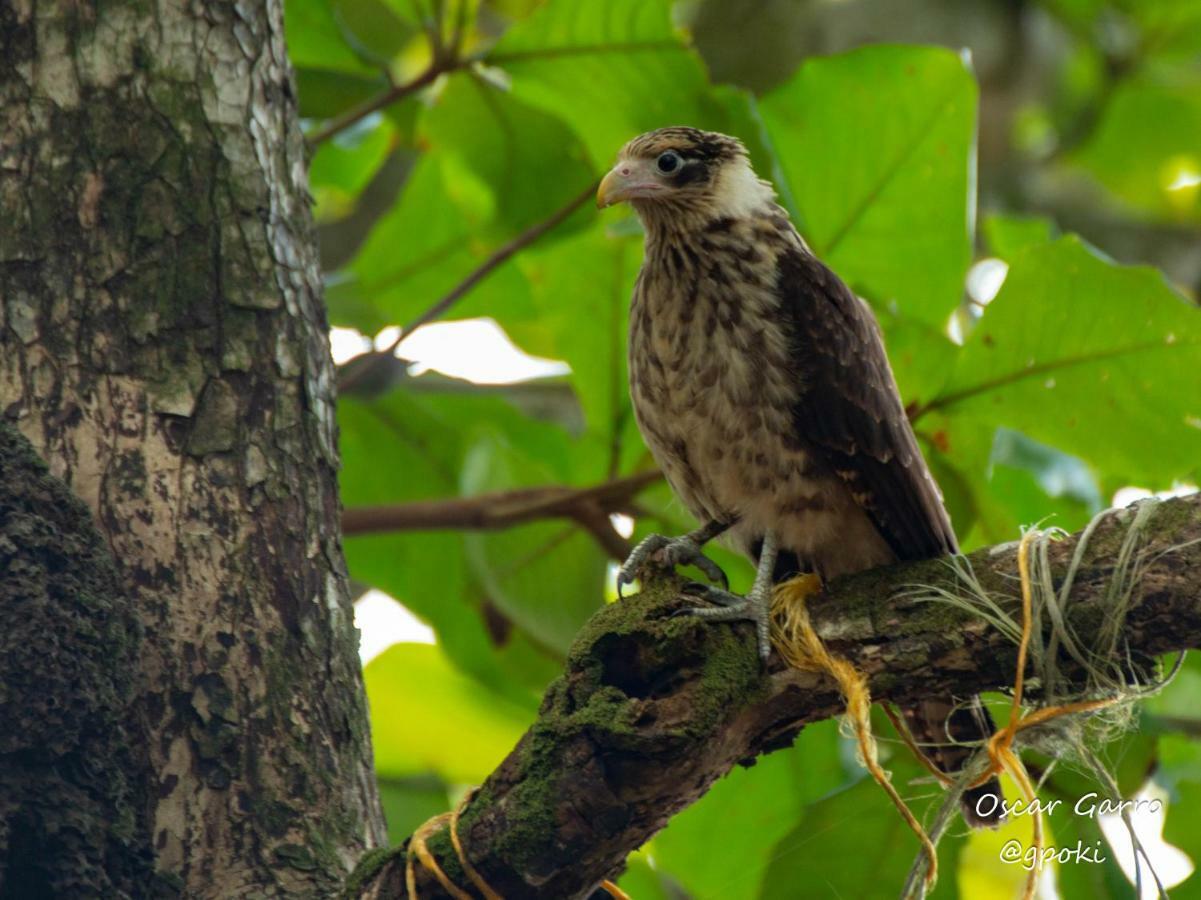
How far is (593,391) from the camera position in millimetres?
3924

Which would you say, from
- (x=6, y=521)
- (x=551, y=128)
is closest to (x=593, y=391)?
(x=551, y=128)

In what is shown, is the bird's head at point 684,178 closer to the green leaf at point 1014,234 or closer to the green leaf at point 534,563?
the green leaf at point 534,563

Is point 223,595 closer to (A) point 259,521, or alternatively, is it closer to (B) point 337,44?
(A) point 259,521

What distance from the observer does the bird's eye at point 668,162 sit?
11.1 feet

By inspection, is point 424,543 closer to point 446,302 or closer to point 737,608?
point 446,302

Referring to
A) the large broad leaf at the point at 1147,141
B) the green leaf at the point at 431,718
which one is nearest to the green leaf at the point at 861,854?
the green leaf at the point at 431,718

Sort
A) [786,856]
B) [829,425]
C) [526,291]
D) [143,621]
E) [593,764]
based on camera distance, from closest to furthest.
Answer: [593,764] < [143,621] < [829,425] < [786,856] < [526,291]

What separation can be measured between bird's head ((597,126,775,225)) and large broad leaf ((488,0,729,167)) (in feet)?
0.67

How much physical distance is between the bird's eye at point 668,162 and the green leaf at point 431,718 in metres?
1.79

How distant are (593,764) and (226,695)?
669 millimetres

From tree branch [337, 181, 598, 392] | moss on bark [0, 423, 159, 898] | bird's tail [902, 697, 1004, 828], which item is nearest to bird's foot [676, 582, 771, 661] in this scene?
A: bird's tail [902, 697, 1004, 828]

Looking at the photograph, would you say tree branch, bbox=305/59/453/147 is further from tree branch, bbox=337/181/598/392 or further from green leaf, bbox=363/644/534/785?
green leaf, bbox=363/644/534/785

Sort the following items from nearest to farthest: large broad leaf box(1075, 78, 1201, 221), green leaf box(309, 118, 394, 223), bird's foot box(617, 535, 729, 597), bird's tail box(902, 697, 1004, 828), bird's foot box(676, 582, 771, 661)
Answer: bird's foot box(676, 582, 771, 661)
bird's foot box(617, 535, 729, 597)
bird's tail box(902, 697, 1004, 828)
green leaf box(309, 118, 394, 223)
large broad leaf box(1075, 78, 1201, 221)

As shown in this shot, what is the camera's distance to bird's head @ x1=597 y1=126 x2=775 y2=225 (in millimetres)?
3311
